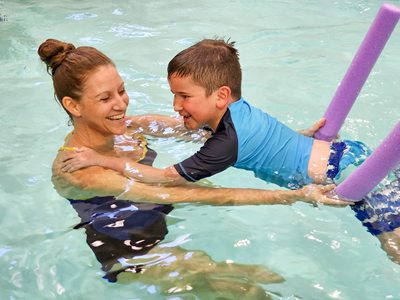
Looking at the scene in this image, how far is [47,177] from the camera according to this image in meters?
3.29

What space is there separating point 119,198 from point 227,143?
82 cm

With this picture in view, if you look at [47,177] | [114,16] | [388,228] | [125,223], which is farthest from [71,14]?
[388,228]

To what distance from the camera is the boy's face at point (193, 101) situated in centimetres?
262

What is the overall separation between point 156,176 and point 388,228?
1.60m

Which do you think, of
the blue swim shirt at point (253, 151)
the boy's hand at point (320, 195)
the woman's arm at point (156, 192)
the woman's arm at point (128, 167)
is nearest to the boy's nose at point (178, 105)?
the blue swim shirt at point (253, 151)

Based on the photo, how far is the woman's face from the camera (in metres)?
2.41

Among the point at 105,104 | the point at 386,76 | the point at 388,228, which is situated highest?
the point at 386,76

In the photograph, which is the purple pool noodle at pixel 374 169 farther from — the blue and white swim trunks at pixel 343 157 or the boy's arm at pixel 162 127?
the boy's arm at pixel 162 127

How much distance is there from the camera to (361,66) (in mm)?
2617

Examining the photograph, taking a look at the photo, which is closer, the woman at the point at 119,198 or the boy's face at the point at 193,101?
the woman at the point at 119,198

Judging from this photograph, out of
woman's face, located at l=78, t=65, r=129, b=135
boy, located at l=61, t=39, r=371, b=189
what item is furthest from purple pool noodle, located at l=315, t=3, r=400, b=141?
woman's face, located at l=78, t=65, r=129, b=135

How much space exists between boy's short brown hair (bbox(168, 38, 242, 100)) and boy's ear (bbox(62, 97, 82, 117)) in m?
0.69

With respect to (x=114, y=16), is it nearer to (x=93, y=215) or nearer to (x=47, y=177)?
(x=47, y=177)

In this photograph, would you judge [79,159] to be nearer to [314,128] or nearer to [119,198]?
[119,198]
